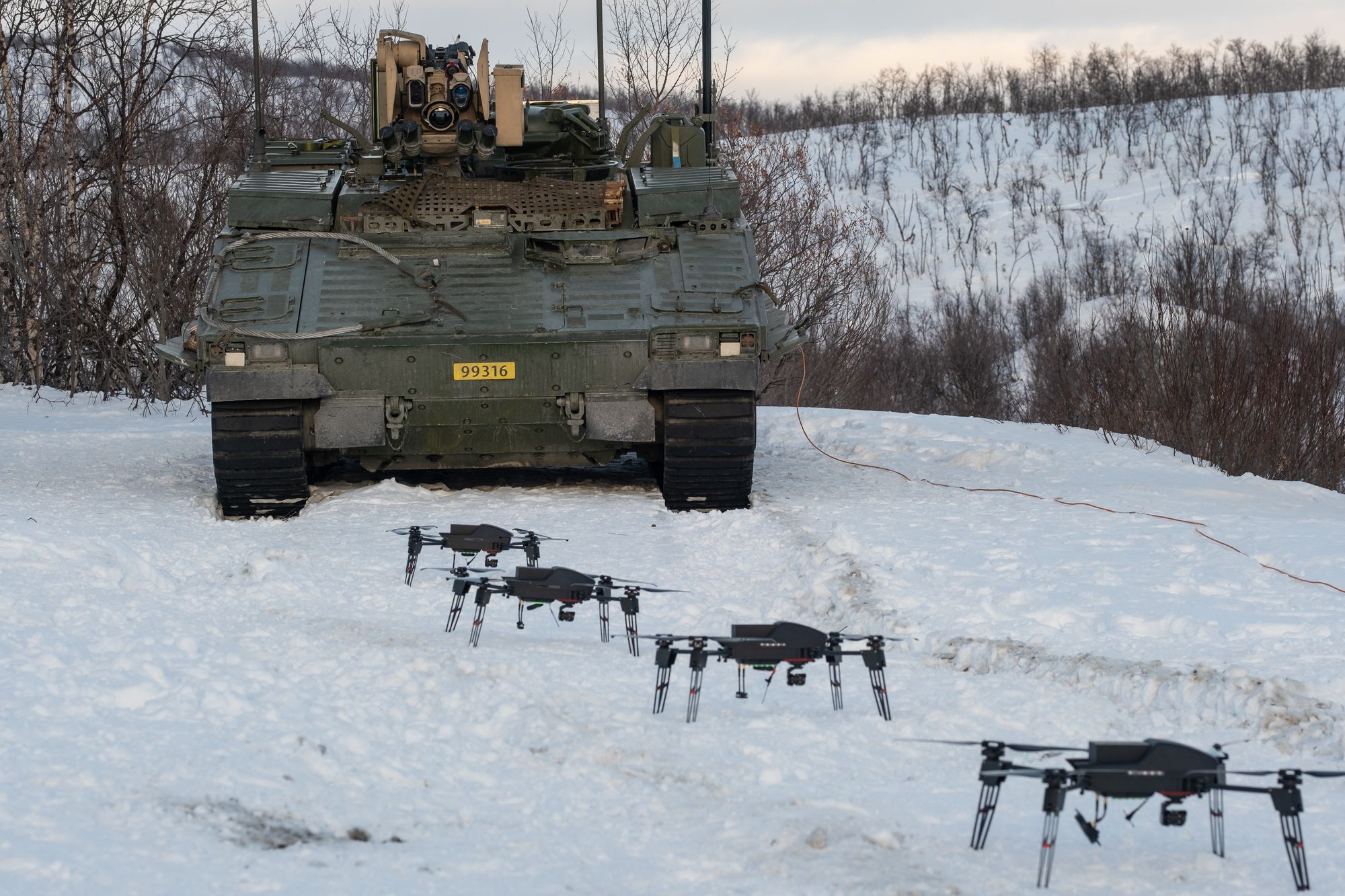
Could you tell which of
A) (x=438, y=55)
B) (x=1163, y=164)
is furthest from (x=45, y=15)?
(x=1163, y=164)

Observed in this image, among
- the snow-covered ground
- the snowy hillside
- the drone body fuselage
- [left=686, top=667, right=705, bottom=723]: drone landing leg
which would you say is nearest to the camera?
the drone body fuselage

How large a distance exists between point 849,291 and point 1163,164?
5482 cm

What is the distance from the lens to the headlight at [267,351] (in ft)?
32.4

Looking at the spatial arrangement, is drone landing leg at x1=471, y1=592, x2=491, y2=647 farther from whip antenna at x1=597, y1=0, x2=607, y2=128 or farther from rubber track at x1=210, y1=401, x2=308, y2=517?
whip antenna at x1=597, y1=0, x2=607, y2=128

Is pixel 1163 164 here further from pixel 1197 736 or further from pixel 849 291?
pixel 1197 736

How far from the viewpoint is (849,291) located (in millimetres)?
26781

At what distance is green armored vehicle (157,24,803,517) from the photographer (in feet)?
32.7

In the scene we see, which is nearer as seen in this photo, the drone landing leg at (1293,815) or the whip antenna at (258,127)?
the drone landing leg at (1293,815)

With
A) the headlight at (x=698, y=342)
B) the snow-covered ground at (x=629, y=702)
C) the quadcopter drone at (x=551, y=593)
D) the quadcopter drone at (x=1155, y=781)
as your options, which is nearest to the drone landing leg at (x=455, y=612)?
the quadcopter drone at (x=551, y=593)

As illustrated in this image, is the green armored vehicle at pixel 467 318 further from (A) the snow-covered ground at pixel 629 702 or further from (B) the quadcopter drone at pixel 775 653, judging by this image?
(B) the quadcopter drone at pixel 775 653

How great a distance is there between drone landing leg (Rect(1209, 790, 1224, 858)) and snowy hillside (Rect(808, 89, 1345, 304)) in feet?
184

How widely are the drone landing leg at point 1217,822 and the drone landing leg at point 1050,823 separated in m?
0.41

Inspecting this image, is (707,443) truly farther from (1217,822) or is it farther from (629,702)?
(1217,822)

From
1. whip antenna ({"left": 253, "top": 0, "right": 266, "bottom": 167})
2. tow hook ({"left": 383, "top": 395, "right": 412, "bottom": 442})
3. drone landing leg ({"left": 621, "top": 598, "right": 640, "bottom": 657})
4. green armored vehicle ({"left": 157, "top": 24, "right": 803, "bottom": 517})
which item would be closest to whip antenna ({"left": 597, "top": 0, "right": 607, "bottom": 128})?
green armored vehicle ({"left": 157, "top": 24, "right": 803, "bottom": 517})
